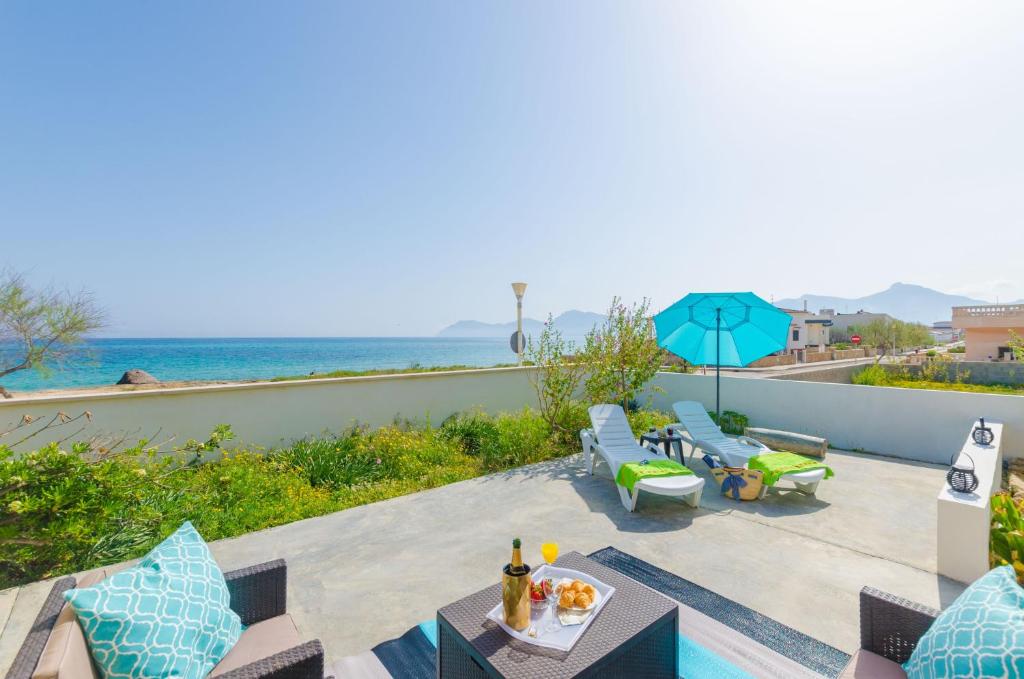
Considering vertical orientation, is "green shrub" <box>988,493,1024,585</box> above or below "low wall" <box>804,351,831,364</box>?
below

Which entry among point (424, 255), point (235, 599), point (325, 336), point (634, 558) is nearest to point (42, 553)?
point (235, 599)

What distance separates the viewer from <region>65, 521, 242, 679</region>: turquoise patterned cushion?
1513 millimetres

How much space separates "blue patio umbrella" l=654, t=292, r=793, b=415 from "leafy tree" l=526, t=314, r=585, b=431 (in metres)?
1.55

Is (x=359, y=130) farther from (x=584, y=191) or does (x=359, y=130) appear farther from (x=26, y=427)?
(x=26, y=427)

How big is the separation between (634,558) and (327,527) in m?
2.90

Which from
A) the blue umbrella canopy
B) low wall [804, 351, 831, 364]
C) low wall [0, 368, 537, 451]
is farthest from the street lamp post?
low wall [804, 351, 831, 364]

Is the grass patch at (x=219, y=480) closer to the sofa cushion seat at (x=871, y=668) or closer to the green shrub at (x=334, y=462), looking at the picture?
the green shrub at (x=334, y=462)

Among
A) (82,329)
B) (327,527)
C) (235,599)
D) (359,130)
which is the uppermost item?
(359,130)

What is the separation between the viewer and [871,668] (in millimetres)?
1850

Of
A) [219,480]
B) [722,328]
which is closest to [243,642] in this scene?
[219,480]

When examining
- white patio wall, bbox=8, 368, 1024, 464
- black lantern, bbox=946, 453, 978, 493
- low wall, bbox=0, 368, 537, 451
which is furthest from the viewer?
white patio wall, bbox=8, 368, 1024, 464

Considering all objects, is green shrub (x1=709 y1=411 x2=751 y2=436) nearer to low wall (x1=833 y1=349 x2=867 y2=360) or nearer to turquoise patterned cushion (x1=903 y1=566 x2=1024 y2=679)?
turquoise patterned cushion (x1=903 y1=566 x2=1024 y2=679)

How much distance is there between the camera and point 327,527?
4.43 meters

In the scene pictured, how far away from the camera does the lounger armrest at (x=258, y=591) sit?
2.12 metres
